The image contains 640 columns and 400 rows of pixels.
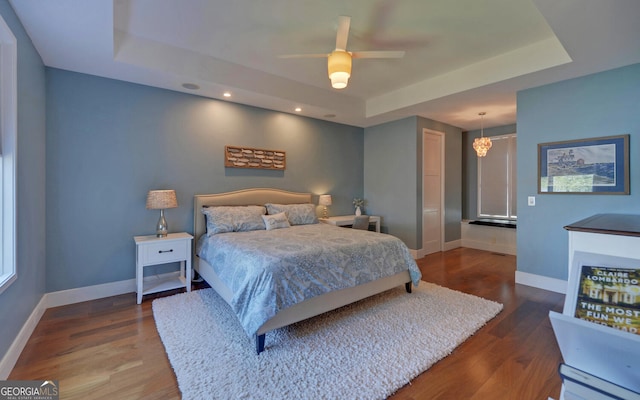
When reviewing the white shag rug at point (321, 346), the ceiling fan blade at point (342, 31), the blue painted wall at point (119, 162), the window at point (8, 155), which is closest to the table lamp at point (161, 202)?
the blue painted wall at point (119, 162)

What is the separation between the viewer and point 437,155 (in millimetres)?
5621

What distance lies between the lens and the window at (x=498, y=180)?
5.94 metres

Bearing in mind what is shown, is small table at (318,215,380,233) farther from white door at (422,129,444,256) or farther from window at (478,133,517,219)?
window at (478,133,517,219)

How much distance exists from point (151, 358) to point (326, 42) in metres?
3.38

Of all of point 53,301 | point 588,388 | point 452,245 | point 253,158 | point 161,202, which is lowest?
point 53,301

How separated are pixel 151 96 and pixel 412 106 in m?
3.77

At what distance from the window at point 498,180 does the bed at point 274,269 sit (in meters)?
4.05

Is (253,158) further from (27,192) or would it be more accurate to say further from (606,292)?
(606,292)

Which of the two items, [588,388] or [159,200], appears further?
[159,200]

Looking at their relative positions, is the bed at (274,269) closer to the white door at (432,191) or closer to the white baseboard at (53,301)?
the white baseboard at (53,301)

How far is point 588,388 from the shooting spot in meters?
0.68

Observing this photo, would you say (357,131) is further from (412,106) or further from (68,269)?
(68,269)

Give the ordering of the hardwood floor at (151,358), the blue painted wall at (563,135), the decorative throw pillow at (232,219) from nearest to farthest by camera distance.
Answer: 1. the hardwood floor at (151,358)
2. the blue painted wall at (563,135)
3. the decorative throw pillow at (232,219)

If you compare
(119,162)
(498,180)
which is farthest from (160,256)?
(498,180)
